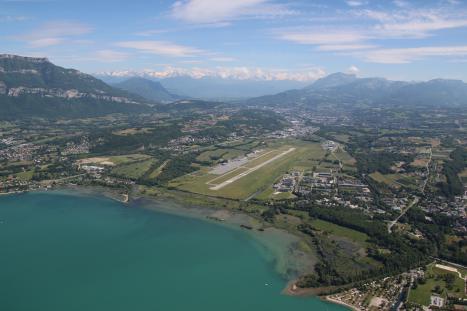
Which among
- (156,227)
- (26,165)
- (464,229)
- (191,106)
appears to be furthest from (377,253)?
(191,106)

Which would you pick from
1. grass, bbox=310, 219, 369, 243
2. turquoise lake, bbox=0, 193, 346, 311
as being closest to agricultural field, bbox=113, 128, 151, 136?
turquoise lake, bbox=0, 193, 346, 311

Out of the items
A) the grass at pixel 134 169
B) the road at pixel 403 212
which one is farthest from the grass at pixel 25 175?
the road at pixel 403 212

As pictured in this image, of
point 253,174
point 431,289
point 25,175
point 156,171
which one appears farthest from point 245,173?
point 431,289

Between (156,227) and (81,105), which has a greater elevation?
(81,105)

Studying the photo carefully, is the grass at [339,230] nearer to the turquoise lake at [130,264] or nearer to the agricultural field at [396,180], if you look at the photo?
the turquoise lake at [130,264]

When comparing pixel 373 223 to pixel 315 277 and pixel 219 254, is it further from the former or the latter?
pixel 219 254

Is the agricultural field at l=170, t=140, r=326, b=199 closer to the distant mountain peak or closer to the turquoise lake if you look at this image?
the turquoise lake
